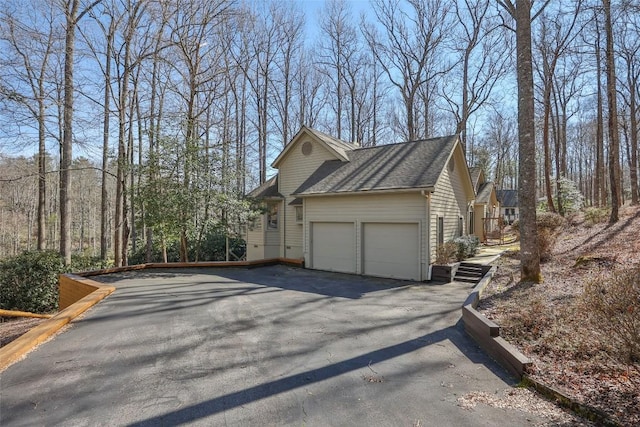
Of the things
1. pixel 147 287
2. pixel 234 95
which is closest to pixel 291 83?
pixel 234 95

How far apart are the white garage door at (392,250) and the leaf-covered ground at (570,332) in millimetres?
2621

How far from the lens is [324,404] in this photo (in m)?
3.52

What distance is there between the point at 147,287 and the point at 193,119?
850 centimetres

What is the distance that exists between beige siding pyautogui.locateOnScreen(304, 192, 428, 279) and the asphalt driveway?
3.71 meters

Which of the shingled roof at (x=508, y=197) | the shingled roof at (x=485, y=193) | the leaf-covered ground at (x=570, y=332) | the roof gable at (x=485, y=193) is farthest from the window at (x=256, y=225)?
the shingled roof at (x=508, y=197)

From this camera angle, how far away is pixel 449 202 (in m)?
13.5

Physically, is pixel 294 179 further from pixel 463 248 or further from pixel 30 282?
pixel 30 282

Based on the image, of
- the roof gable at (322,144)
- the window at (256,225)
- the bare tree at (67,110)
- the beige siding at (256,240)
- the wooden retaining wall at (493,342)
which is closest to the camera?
the wooden retaining wall at (493,342)

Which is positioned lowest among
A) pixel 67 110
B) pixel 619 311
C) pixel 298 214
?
pixel 619 311

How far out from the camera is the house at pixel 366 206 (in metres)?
11.3

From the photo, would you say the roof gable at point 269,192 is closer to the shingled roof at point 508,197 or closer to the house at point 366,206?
the house at point 366,206

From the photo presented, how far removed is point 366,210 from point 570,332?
7.87m

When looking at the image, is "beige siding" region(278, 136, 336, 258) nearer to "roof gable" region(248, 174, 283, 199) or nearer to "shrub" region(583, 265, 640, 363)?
"roof gable" region(248, 174, 283, 199)

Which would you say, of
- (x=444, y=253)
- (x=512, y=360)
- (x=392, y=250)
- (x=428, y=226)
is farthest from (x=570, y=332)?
(x=392, y=250)
